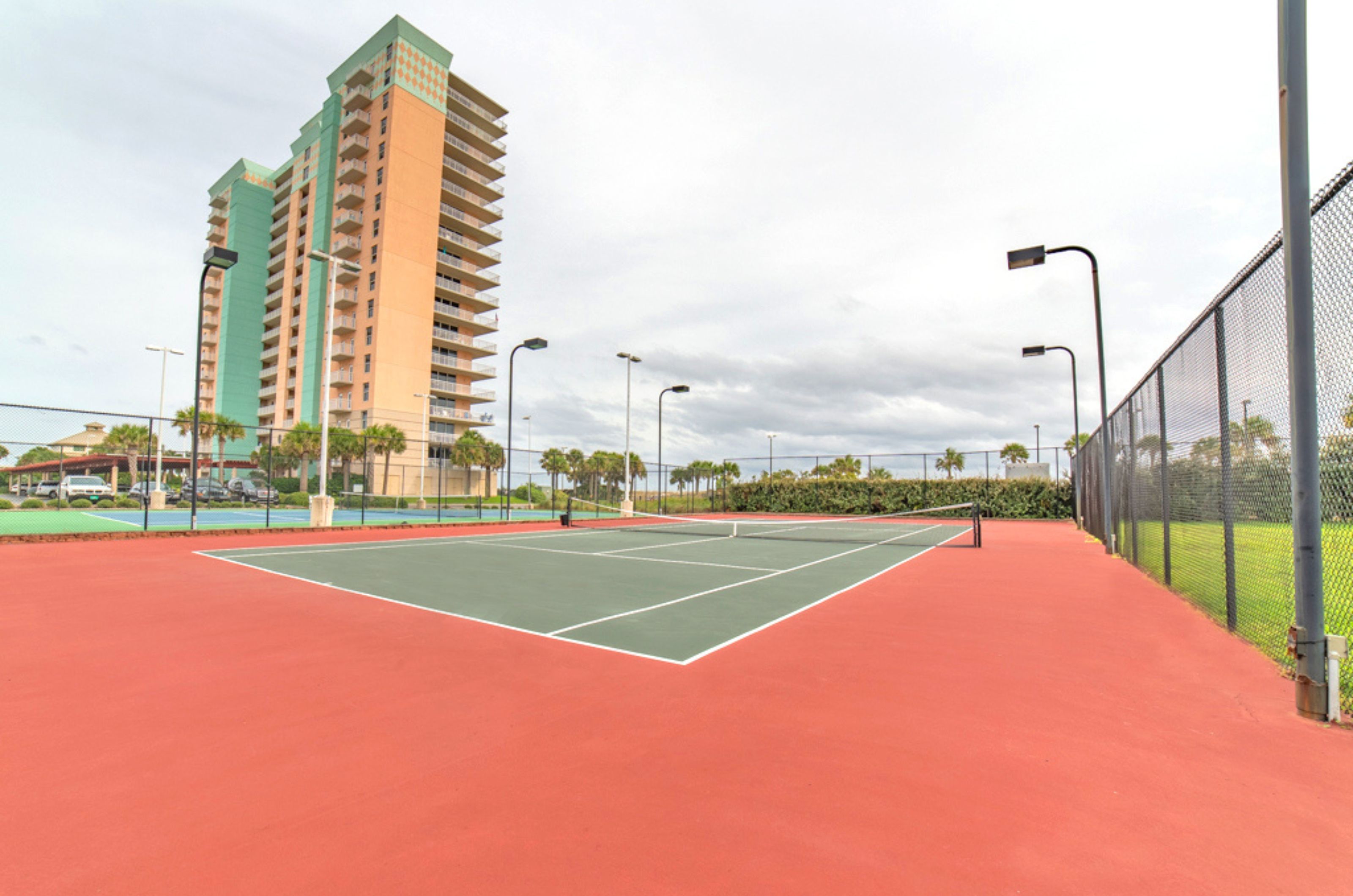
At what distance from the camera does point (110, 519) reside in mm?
23109

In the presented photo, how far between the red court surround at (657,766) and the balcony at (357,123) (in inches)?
2570

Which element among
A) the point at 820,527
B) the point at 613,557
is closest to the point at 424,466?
the point at 820,527

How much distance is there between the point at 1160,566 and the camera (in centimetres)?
994

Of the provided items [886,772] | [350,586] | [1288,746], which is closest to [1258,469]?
[1288,746]

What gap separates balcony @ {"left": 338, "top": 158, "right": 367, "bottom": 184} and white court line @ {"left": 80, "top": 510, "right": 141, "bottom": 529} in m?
41.6

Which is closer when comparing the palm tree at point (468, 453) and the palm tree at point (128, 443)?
the palm tree at point (128, 443)

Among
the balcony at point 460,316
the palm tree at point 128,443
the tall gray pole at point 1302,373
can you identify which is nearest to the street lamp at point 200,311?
the palm tree at point 128,443

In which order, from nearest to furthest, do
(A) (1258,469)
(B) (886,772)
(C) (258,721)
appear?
(B) (886,772) → (C) (258,721) → (A) (1258,469)

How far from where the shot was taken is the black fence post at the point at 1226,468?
605 centimetres

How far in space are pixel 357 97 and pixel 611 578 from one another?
66499 mm

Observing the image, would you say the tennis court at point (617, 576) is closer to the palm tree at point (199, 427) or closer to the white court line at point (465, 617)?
the white court line at point (465, 617)

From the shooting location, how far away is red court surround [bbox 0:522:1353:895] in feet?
7.89

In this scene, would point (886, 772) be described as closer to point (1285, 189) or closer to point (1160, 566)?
point (1285, 189)

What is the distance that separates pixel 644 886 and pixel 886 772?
151cm
